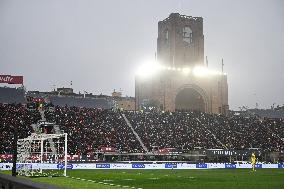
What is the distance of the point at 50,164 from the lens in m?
45.6

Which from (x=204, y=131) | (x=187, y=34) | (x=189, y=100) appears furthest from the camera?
(x=187, y=34)

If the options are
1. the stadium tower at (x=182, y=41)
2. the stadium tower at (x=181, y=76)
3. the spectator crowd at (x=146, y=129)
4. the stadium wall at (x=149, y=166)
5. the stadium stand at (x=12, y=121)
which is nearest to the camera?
the stadium wall at (x=149, y=166)

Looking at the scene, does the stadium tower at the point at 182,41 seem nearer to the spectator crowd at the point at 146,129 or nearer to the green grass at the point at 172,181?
the spectator crowd at the point at 146,129

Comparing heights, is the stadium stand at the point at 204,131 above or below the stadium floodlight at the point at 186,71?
below

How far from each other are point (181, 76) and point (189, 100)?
6815mm

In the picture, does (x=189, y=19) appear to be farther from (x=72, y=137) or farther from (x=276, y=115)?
(x=72, y=137)

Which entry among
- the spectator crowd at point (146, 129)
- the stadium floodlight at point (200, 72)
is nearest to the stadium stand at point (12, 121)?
the spectator crowd at point (146, 129)

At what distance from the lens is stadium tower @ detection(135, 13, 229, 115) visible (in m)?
90.1

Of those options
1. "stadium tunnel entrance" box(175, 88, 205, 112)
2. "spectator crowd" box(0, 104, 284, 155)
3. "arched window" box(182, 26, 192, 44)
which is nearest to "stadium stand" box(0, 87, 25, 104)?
"spectator crowd" box(0, 104, 284, 155)

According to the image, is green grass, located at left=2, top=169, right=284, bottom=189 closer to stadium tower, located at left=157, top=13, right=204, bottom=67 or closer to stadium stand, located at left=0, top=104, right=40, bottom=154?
stadium stand, located at left=0, top=104, right=40, bottom=154

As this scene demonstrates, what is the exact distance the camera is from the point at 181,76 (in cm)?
9062

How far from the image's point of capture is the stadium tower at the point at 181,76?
90062mm

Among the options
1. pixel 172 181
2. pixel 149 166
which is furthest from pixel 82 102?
pixel 172 181

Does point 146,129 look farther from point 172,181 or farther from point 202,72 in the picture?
point 172,181
